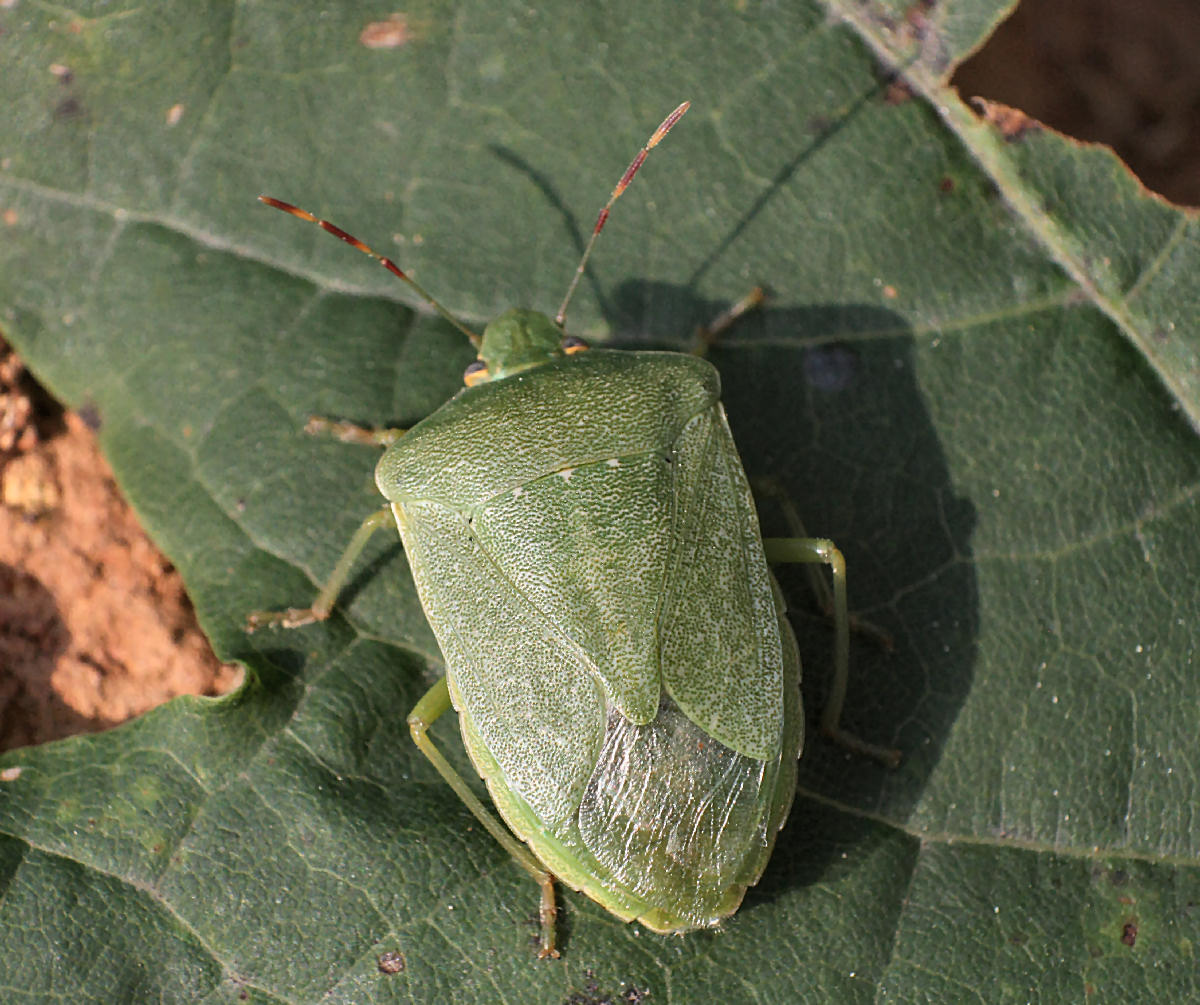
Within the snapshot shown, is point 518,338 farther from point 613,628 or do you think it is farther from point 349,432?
point 613,628

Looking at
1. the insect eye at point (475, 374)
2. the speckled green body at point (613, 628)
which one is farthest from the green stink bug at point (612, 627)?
the insect eye at point (475, 374)

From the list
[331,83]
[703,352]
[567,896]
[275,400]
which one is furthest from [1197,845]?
[331,83]

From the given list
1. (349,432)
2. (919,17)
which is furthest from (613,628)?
(919,17)

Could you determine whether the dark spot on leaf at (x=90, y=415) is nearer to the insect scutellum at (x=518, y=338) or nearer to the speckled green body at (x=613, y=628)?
the insect scutellum at (x=518, y=338)

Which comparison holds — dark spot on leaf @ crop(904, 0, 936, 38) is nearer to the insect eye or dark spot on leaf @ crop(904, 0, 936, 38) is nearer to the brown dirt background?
the brown dirt background

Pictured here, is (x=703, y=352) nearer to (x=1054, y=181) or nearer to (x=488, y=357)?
(x=488, y=357)

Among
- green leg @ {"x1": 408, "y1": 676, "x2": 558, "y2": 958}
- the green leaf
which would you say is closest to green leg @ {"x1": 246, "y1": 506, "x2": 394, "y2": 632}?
the green leaf

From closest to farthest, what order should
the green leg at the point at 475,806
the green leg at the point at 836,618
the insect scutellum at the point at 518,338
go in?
the green leg at the point at 475,806
the green leg at the point at 836,618
the insect scutellum at the point at 518,338
